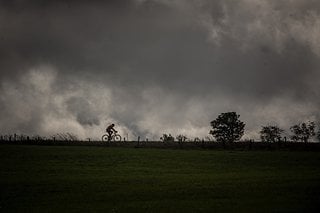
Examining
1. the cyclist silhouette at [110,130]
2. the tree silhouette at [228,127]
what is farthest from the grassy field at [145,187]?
the tree silhouette at [228,127]

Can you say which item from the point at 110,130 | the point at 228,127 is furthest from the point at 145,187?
the point at 228,127

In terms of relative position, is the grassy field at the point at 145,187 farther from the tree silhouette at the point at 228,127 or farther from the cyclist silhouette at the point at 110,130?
the tree silhouette at the point at 228,127

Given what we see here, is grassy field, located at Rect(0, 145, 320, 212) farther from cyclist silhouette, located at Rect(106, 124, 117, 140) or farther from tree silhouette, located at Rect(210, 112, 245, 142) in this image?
tree silhouette, located at Rect(210, 112, 245, 142)

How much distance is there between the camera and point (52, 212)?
925 inches

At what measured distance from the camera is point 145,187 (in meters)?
32.6

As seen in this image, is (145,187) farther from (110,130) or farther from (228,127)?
(228,127)

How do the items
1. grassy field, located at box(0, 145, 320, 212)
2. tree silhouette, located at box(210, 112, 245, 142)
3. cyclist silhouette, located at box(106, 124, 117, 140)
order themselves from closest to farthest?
1. grassy field, located at box(0, 145, 320, 212)
2. cyclist silhouette, located at box(106, 124, 117, 140)
3. tree silhouette, located at box(210, 112, 245, 142)

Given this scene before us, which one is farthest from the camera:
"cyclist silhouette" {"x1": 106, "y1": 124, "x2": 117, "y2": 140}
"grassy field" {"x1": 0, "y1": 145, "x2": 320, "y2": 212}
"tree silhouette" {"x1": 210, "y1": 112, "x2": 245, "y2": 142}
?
"tree silhouette" {"x1": 210, "y1": 112, "x2": 245, "y2": 142}

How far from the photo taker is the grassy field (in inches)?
972

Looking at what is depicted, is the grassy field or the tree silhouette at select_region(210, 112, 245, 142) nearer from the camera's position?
the grassy field

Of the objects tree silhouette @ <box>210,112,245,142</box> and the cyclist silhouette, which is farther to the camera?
tree silhouette @ <box>210,112,245,142</box>

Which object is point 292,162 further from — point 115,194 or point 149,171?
point 115,194

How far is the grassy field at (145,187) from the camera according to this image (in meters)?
24.7

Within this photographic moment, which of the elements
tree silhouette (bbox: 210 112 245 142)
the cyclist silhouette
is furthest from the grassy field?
tree silhouette (bbox: 210 112 245 142)
